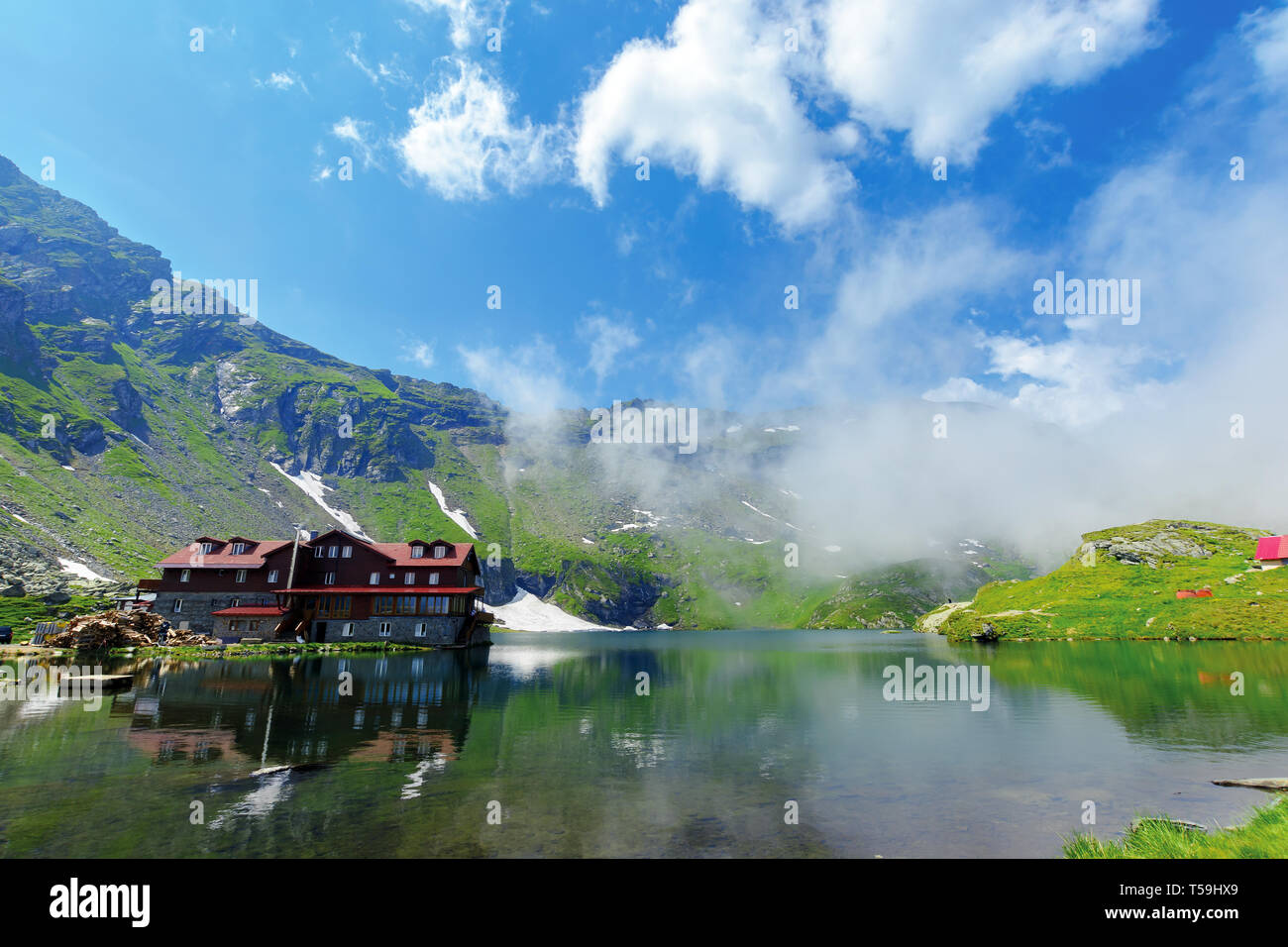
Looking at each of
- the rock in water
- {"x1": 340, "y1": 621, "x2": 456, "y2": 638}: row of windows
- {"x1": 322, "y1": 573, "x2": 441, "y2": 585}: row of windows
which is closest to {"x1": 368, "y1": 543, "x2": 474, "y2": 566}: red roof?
{"x1": 322, "y1": 573, "x2": 441, "y2": 585}: row of windows

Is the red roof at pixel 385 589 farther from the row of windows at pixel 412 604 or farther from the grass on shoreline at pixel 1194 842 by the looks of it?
the grass on shoreline at pixel 1194 842

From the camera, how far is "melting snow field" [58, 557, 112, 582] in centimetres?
11054

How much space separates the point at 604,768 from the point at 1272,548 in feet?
558

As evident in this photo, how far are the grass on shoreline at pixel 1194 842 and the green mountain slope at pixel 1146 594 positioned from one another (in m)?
111

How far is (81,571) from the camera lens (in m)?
117

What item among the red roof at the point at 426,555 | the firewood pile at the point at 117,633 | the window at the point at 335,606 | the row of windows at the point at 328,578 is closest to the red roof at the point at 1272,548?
the red roof at the point at 426,555

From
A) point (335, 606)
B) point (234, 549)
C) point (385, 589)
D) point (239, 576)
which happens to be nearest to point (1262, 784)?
point (385, 589)

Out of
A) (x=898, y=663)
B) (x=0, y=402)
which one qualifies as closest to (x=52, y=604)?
(x=898, y=663)

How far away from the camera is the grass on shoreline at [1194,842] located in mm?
12758

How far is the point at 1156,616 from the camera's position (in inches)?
4122

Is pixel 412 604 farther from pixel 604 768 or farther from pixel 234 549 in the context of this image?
pixel 604 768
